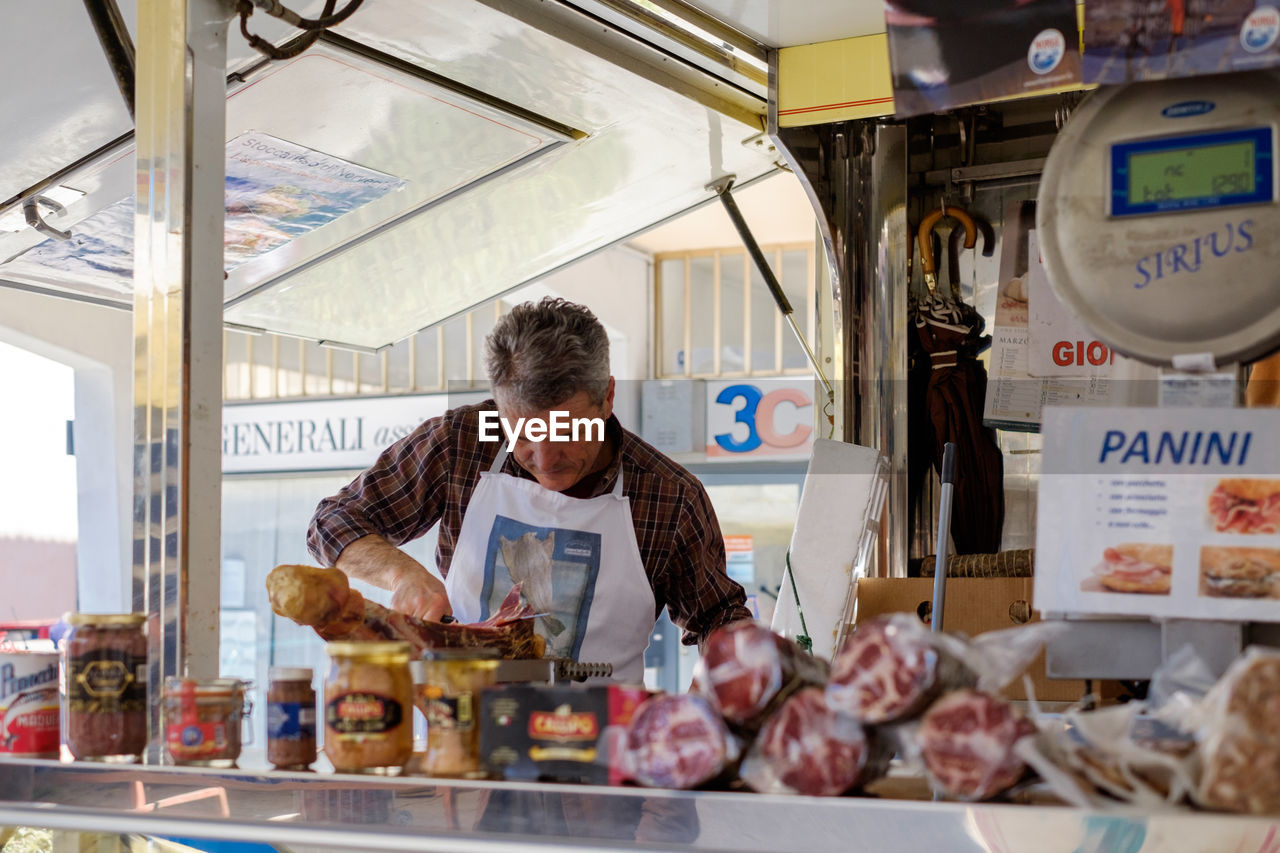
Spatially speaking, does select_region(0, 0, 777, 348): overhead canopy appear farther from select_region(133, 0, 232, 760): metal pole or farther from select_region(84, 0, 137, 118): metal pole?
select_region(133, 0, 232, 760): metal pole

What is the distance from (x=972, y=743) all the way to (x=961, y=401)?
2.37 metres

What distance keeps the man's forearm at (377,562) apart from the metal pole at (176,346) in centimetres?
50

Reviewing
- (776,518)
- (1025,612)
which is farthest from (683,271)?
(1025,612)

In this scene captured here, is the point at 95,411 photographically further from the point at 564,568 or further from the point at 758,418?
the point at 564,568

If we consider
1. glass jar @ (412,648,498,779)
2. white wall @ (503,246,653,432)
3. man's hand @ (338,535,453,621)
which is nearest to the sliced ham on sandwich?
glass jar @ (412,648,498,779)

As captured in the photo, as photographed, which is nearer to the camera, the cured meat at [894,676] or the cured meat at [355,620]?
the cured meat at [894,676]

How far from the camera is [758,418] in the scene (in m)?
10.2

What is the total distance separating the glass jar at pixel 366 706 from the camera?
1.26 metres

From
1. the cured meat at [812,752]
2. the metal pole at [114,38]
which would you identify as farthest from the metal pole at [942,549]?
the metal pole at [114,38]

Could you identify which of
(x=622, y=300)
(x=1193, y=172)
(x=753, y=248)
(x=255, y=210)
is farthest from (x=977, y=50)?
(x=622, y=300)

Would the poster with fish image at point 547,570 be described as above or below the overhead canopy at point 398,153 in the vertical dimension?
below

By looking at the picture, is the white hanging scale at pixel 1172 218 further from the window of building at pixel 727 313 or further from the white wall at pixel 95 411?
the window of building at pixel 727 313

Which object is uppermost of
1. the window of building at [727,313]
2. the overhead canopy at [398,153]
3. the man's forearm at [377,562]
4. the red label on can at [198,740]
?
the window of building at [727,313]

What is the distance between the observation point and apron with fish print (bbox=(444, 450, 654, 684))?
254 centimetres
